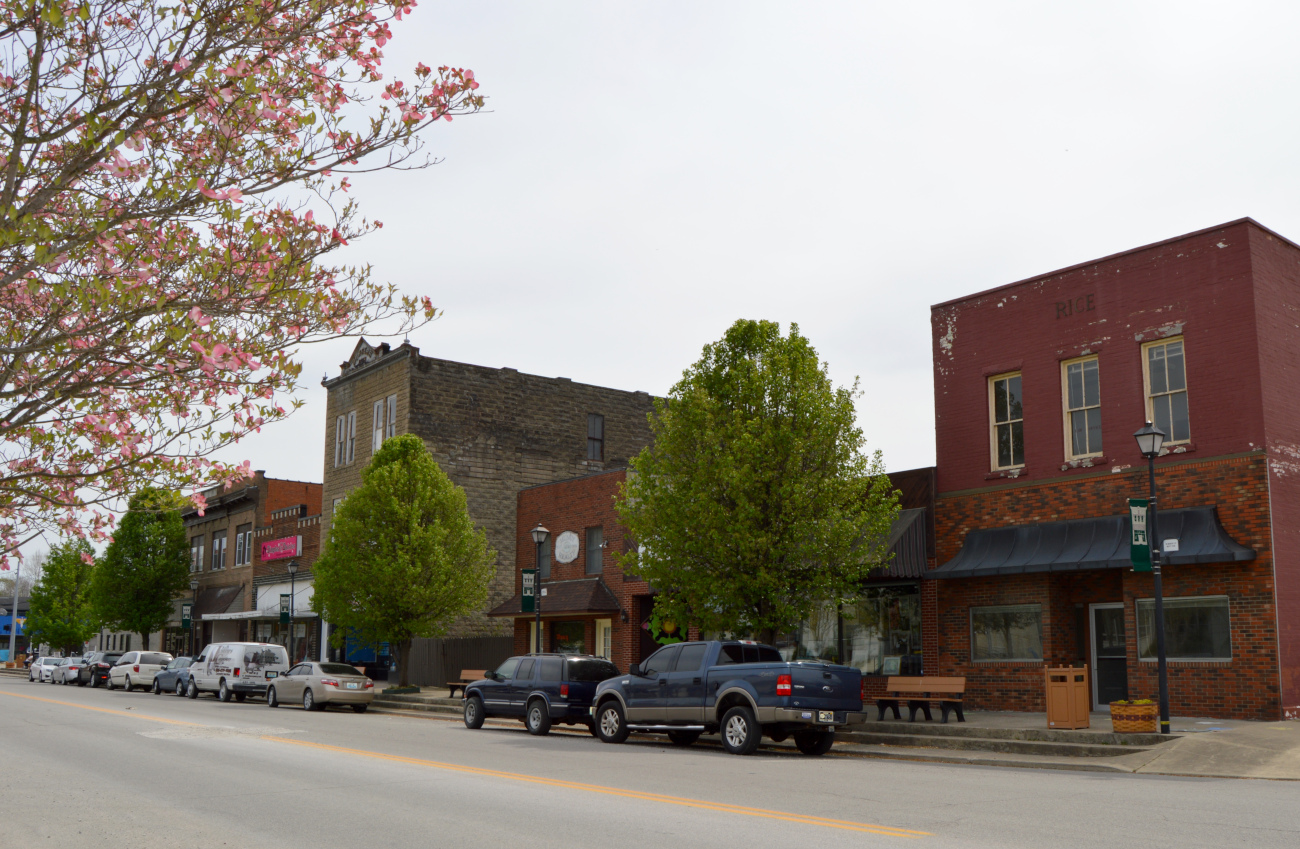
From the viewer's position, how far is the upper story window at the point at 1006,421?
74.5ft

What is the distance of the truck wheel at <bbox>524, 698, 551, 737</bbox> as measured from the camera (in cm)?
2155

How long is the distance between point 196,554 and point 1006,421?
155 ft

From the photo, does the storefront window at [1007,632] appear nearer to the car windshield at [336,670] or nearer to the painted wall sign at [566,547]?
the painted wall sign at [566,547]

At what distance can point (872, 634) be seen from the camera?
24500mm

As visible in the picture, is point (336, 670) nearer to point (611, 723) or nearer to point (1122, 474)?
point (611, 723)

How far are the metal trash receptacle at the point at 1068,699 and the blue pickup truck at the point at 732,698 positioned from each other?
301cm

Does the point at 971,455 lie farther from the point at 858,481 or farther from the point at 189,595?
the point at 189,595

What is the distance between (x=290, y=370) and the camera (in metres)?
8.05

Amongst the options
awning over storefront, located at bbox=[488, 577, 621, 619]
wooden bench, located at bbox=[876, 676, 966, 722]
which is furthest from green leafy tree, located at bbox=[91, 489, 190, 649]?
wooden bench, located at bbox=[876, 676, 966, 722]

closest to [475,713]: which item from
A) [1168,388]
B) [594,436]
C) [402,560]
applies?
[402,560]

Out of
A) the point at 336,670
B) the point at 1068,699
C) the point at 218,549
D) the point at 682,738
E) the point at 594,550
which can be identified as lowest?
the point at 682,738

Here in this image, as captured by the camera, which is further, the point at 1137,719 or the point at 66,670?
the point at 66,670

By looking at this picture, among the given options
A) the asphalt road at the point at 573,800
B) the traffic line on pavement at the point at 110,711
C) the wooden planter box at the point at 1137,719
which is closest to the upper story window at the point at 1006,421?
the wooden planter box at the point at 1137,719

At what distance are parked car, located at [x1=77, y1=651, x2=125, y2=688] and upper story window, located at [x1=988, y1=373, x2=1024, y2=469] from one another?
37.3 meters
